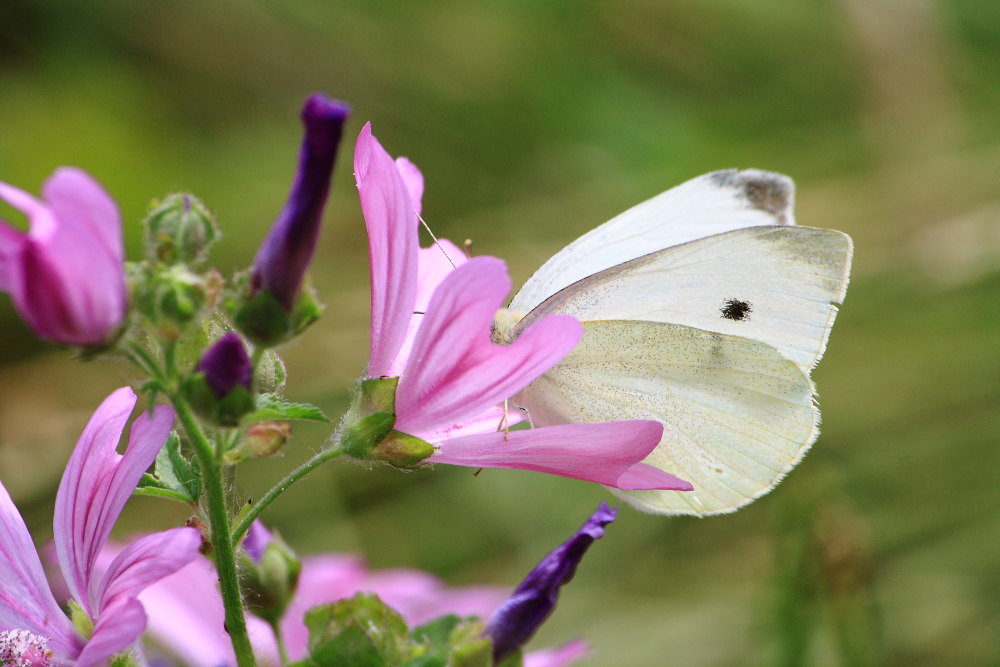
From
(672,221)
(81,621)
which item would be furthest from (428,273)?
(81,621)

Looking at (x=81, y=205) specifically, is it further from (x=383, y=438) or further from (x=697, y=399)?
(x=697, y=399)

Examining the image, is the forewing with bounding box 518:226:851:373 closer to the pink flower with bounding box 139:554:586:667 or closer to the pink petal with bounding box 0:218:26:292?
the pink flower with bounding box 139:554:586:667

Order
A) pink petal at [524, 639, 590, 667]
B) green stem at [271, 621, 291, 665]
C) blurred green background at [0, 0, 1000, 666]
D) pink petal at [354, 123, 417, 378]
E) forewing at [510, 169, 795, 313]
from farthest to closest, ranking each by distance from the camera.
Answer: blurred green background at [0, 0, 1000, 666] → forewing at [510, 169, 795, 313] → pink petal at [524, 639, 590, 667] → green stem at [271, 621, 291, 665] → pink petal at [354, 123, 417, 378]

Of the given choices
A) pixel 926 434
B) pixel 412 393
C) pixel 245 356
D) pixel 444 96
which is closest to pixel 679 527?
pixel 926 434

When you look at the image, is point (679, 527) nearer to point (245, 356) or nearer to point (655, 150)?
point (655, 150)

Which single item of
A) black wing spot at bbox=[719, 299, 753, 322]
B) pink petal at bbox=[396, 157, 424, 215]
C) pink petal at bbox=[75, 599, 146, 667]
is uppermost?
pink petal at bbox=[396, 157, 424, 215]

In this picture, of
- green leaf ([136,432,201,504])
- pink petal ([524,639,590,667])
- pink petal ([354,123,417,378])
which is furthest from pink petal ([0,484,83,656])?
pink petal ([524,639,590,667])
